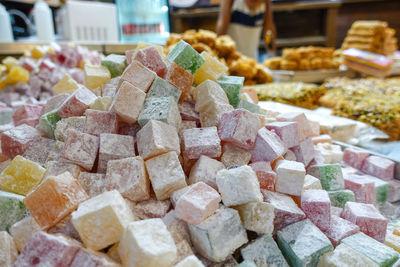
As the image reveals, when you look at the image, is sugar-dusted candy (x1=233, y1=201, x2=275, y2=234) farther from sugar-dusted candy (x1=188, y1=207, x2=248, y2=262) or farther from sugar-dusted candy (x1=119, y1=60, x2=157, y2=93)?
sugar-dusted candy (x1=119, y1=60, x2=157, y2=93)

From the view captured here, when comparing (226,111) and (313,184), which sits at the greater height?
(226,111)

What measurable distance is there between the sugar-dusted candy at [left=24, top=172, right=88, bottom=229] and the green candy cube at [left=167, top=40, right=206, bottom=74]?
57 cm

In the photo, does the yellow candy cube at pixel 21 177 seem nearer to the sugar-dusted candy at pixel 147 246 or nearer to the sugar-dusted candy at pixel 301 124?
the sugar-dusted candy at pixel 147 246

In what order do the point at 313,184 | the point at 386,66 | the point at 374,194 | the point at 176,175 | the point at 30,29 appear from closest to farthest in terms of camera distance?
the point at 176,175 < the point at 313,184 < the point at 374,194 < the point at 386,66 < the point at 30,29

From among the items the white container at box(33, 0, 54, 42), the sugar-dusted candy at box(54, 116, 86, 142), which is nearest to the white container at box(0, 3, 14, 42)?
the white container at box(33, 0, 54, 42)

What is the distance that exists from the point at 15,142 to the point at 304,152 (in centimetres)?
97

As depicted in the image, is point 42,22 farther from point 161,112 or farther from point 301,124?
point 301,124

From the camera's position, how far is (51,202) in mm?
713

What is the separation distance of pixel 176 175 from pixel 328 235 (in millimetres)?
433

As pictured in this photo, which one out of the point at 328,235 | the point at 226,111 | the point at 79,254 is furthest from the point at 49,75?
the point at 328,235

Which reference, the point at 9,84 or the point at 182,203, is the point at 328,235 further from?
the point at 9,84

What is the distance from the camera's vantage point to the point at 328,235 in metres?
0.81

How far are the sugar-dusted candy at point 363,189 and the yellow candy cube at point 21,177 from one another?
1011mm

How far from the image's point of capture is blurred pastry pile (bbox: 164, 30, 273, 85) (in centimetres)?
228
